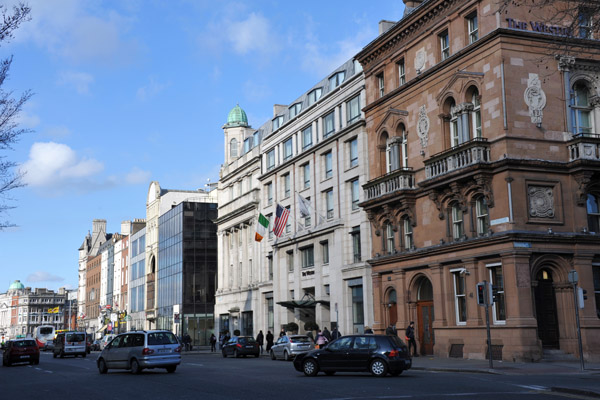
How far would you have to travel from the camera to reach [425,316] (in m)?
39.1

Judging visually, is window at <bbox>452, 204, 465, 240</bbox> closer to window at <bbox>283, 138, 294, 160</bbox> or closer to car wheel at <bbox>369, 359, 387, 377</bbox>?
car wheel at <bbox>369, 359, 387, 377</bbox>

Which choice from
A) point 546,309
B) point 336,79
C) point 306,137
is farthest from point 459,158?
point 306,137

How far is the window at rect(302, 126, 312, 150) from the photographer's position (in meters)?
55.0

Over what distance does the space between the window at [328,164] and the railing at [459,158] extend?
47.8 ft

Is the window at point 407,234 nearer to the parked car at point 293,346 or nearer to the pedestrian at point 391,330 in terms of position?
the pedestrian at point 391,330

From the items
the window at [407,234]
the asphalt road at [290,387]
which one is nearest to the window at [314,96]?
the window at [407,234]

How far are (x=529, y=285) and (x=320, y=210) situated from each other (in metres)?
23.0

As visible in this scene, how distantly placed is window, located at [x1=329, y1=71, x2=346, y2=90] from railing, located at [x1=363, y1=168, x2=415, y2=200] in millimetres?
10339

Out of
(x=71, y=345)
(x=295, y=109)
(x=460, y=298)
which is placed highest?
(x=295, y=109)

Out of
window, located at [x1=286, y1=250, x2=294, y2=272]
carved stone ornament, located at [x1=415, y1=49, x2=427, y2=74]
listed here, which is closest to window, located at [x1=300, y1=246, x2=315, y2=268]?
window, located at [x1=286, y1=250, x2=294, y2=272]

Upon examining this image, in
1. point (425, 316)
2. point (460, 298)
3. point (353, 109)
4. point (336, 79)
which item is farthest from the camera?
point (336, 79)

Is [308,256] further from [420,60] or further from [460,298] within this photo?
[460,298]

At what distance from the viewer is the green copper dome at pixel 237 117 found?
7581cm

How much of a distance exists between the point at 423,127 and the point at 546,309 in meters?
11.9
